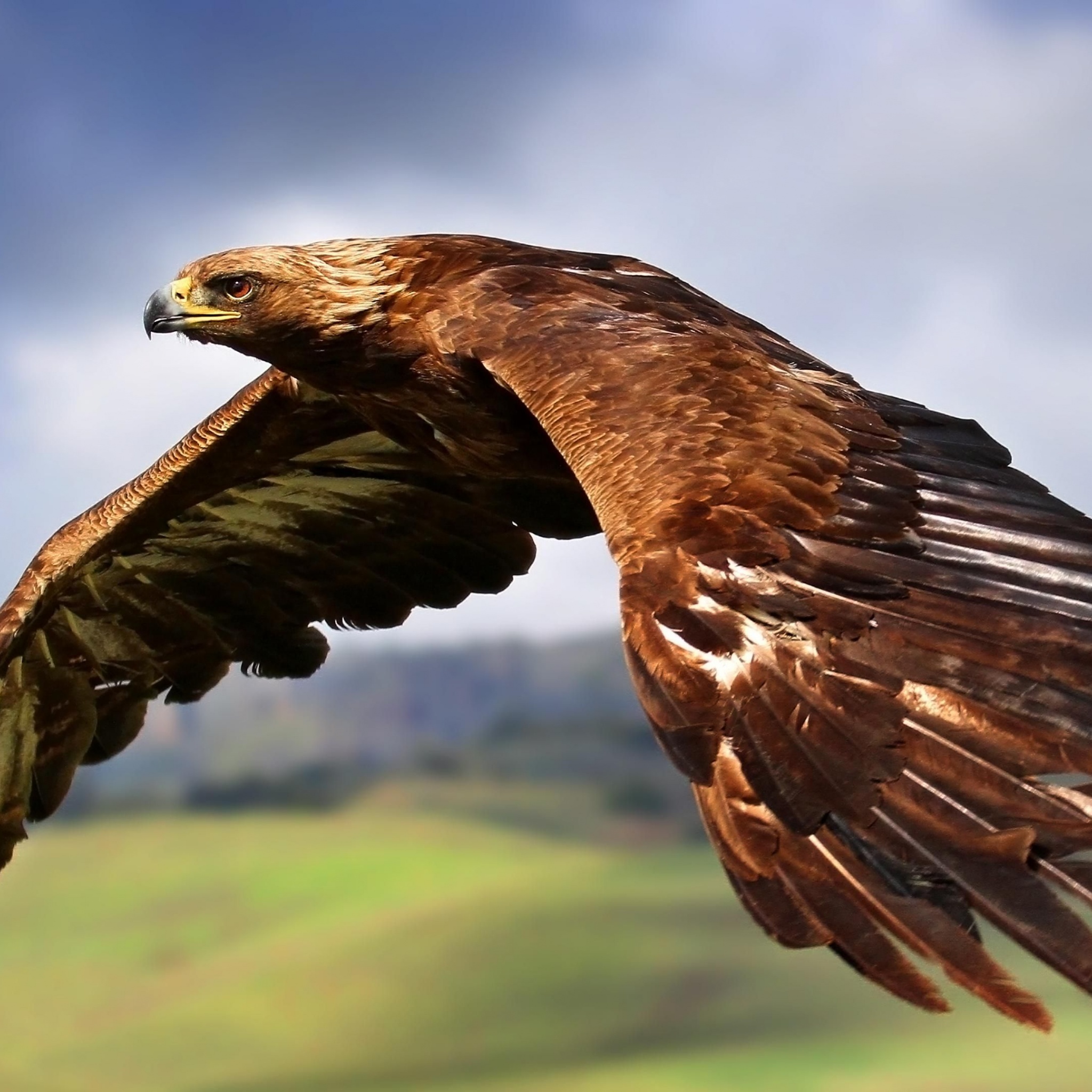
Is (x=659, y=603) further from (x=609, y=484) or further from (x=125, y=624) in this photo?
(x=125, y=624)

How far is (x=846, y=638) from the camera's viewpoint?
16.8 ft

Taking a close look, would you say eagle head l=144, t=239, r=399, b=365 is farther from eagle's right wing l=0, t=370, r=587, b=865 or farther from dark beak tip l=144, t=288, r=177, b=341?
eagle's right wing l=0, t=370, r=587, b=865

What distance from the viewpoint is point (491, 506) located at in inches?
335

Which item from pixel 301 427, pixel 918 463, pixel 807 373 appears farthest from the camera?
pixel 301 427

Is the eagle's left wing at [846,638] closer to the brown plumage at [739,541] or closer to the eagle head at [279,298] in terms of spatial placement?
the brown plumage at [739,541]

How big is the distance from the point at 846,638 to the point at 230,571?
4.46 meters

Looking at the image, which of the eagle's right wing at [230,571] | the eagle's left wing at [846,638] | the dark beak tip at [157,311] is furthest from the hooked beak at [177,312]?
the eagle's left wing at [846,638]

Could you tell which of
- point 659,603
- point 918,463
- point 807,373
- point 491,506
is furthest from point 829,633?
point 491,506

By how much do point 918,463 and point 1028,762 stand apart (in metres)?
1.34

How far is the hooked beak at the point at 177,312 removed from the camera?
7.24m

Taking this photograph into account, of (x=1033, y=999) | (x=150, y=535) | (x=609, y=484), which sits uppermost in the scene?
(x=150, y=535)

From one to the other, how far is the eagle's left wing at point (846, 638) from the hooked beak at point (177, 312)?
4.93ft

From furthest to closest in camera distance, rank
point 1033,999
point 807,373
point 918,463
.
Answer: point 807,373 → point 918,463 → point 1033,999

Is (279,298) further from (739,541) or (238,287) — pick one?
(739,541)
